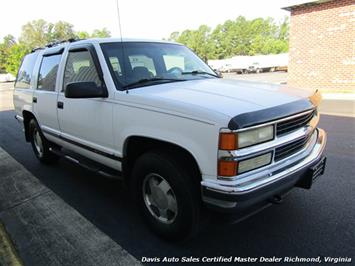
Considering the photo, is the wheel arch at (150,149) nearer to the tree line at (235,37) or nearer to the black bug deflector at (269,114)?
the black bug deflector at (269,114)

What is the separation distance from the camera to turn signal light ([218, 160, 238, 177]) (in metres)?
2.26

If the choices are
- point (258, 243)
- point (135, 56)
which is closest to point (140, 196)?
point (258, 243)

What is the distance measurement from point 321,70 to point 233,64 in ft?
101

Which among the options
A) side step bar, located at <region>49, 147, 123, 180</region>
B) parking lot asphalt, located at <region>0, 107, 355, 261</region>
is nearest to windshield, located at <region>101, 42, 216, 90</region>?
side step bar, located at <region>49, 147, 123, 180</region>

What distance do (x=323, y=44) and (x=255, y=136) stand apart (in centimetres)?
1317

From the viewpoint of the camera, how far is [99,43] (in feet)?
11.7

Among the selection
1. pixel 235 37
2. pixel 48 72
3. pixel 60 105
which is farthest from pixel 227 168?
pixel 235 37

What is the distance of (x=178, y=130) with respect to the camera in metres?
2.51

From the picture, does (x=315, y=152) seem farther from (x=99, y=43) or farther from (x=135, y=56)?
(x=99, y=43)

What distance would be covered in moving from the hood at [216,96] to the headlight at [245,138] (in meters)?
0.15

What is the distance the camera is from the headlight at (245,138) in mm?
2229

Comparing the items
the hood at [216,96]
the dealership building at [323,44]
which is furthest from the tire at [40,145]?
the dealership building at [323,44]

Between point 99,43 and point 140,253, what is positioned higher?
point 99,43

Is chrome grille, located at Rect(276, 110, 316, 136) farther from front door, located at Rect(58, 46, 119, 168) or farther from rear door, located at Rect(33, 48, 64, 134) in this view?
rear door, located at Rect(33, 48, 64, 134)
